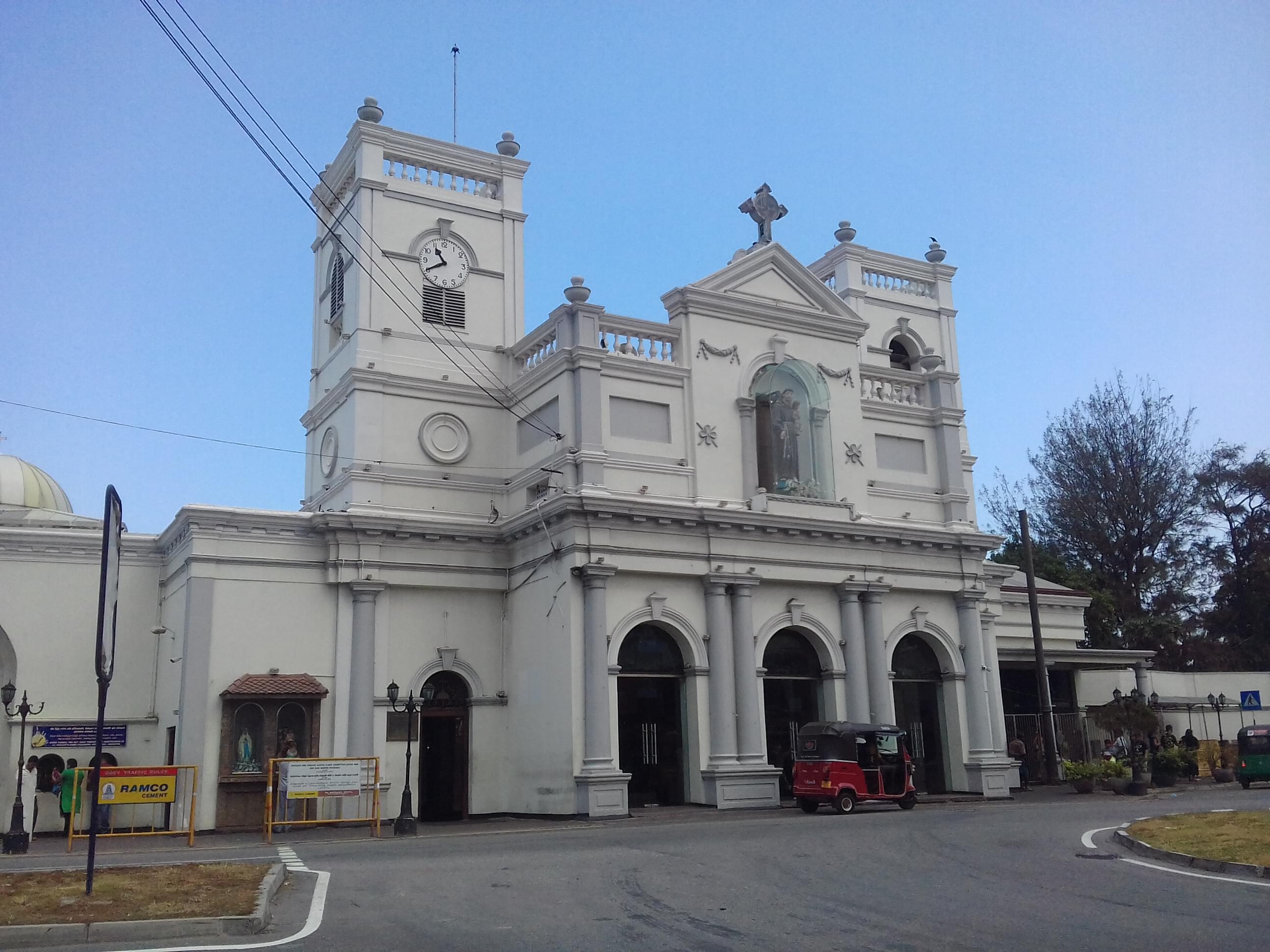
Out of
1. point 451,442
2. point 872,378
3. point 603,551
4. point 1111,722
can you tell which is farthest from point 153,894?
point 1111,722

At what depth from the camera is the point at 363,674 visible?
90.9ft

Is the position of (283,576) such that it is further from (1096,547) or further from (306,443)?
(1096,547)

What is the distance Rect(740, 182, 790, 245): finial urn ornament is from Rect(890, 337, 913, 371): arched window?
323 inches

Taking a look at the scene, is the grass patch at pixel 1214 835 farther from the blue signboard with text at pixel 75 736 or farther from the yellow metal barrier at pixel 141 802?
the blue signboard with text at pixel 75 736

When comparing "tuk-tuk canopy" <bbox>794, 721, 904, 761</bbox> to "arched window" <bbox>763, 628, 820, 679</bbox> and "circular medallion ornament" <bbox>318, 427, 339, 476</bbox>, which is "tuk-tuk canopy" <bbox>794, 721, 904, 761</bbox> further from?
"circular medallion ornament" <bbox>318, 427, 339, 476</bbox>

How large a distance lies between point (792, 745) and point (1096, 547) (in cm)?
3379

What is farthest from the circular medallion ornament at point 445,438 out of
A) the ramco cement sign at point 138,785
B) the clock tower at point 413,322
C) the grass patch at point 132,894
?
the grass patch at point 132,894

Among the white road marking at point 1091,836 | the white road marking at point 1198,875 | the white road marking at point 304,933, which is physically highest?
the white road marking at point 304,933

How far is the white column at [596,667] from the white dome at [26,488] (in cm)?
1767

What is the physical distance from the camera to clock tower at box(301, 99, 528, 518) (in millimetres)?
30141

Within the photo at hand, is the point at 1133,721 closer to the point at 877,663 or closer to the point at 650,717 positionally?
the point at 877,663

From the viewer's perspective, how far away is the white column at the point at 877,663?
30.9 meters

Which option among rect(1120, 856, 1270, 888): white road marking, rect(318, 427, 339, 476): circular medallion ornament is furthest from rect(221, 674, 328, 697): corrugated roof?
rect(1120, 856, 1270, 888): white road marking

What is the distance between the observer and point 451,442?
3086 centimetres
